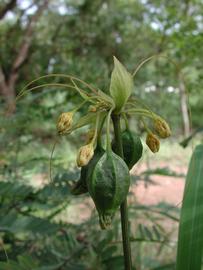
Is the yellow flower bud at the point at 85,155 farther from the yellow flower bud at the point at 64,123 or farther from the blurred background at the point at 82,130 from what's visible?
the blurred background at the point at 82,130

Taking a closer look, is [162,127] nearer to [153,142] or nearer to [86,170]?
[153,142]

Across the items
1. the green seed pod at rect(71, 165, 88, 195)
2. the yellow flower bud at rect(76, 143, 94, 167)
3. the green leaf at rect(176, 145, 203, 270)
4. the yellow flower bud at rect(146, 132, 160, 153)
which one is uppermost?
the yellow flower bud at rect(76, 143, 94, 167)

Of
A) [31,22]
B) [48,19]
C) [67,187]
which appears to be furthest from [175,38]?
[48,19]

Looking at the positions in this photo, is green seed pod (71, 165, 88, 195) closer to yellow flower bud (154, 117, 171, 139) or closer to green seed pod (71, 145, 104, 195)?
green seed pod (71, 145, 104, 195)

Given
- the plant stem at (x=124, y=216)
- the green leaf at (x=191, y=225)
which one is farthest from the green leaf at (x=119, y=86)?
the green leaf at (x=191, y=225)

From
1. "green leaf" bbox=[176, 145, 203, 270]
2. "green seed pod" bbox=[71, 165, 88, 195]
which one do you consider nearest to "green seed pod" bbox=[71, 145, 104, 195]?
"green seed pod" bbox=[71, 165, 88, 195]

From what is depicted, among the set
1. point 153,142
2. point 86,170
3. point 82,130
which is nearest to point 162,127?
point 153,142

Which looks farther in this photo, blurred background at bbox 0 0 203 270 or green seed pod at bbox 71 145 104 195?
blurred background at bbox 0 0 203 270
